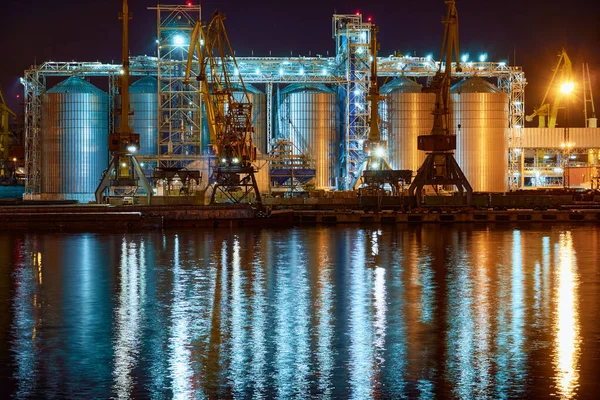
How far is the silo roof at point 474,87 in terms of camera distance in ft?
356

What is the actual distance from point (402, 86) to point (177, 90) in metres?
25.1

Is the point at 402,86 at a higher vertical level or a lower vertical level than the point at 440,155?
higher

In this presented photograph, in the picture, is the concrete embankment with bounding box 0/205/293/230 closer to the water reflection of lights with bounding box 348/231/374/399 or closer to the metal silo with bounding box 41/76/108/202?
the metal silo with bounding box 41/76/108/202

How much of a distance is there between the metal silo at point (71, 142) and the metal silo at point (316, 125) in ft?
69.2

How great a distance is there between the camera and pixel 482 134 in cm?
10875

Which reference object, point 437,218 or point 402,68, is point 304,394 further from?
point 402,68

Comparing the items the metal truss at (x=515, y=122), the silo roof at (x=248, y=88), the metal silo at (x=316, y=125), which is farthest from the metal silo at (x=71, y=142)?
the metal truss at (x=515, y=122)

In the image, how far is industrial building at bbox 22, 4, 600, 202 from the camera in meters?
105

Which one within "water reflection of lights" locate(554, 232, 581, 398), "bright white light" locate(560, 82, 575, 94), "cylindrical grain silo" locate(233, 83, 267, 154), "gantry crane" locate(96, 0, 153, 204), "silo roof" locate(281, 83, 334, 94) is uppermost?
"bright white light" locate(560, 82, 575, 94)

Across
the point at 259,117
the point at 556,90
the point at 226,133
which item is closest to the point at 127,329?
the point at 226,133

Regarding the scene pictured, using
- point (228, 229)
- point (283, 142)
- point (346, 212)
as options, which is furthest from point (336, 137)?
point (228, 229)

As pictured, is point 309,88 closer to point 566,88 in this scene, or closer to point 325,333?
point 566,88

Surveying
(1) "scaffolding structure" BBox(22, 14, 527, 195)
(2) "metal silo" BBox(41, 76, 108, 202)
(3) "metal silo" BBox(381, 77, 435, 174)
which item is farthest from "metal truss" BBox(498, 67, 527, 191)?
(2) "metal silo" BBox(41, 76, 108, 202)

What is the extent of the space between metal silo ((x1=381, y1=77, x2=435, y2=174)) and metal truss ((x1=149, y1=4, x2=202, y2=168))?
70.8 ft
